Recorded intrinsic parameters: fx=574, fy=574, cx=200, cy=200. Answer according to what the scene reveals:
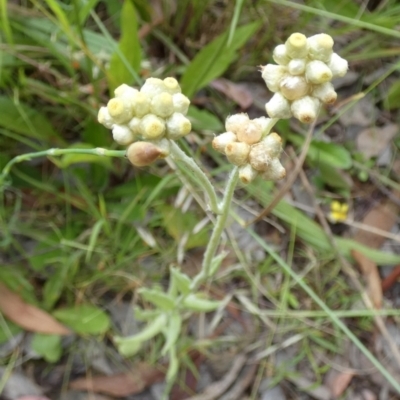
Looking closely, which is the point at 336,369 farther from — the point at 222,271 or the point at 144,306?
the point at 144,306

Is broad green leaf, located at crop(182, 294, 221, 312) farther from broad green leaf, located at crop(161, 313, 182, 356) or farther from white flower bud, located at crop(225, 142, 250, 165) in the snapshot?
white flower bud, located at crop(225, 142, 250, 165)

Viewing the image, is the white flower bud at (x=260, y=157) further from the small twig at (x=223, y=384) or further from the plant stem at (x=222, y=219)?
the small twig at (x=223, y=384)

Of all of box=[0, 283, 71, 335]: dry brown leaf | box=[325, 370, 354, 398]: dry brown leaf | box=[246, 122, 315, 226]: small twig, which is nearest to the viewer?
box=[246, 122, 315, 226]: small twig

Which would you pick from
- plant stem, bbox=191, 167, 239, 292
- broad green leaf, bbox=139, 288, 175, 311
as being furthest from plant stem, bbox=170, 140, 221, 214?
broad green leaf, bbox=139, 288, 175, 311

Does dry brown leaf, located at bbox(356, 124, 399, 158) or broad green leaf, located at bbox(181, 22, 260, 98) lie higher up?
broad green leaf, located at bbox(181, 22, 260, 98)

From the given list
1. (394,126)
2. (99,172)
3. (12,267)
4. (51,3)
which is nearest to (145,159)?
(51,3)

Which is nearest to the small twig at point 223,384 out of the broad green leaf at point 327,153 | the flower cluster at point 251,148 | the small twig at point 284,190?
the small twig at point 284,190
